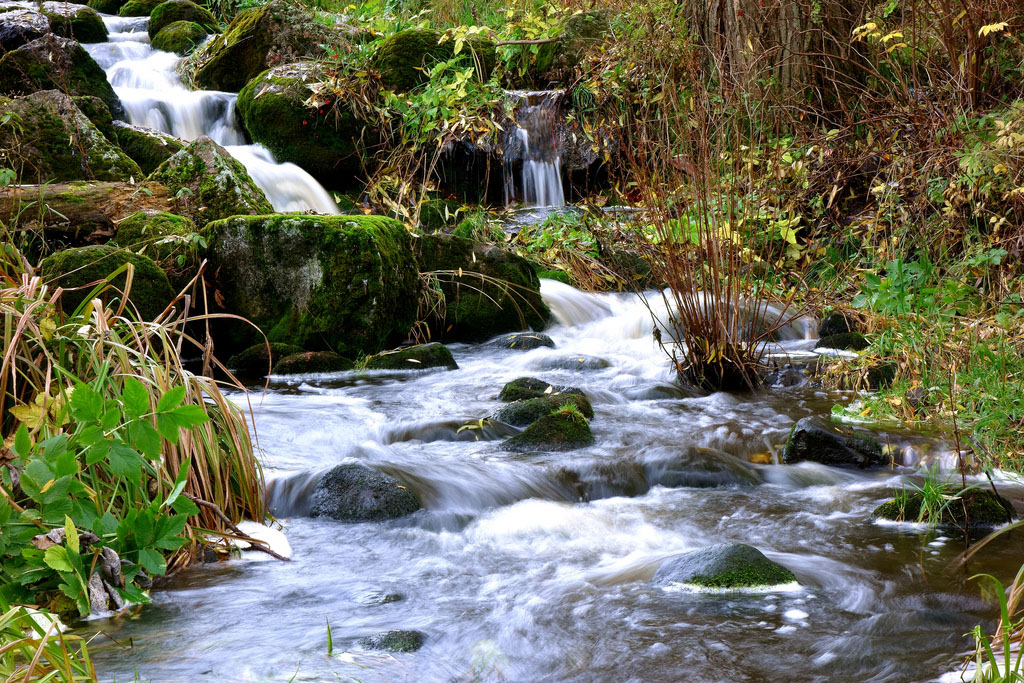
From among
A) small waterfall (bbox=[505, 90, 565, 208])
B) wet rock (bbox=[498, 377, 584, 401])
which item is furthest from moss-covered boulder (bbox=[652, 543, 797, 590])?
A: small waterfall (bbox=[505, 90, 565, 208])

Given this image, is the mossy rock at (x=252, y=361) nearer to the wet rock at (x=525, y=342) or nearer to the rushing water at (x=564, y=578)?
the rushing water at (x=564, y=578)

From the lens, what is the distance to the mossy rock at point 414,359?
666 cm

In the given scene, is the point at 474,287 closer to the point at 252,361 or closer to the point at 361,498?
the point at 252,361

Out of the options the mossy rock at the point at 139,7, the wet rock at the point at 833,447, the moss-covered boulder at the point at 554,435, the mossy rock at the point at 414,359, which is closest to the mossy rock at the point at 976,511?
the wet rock at the point at 833,447

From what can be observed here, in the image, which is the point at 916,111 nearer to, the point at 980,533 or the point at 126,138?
the point at 980,533

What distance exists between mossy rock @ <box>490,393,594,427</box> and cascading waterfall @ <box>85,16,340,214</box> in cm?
479

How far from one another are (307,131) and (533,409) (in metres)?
6.41

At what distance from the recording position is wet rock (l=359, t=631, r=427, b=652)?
2.39 m

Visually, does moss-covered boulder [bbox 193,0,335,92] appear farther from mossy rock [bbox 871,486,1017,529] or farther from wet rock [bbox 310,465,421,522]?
mossy rock [bbox 871,486,1017,529]

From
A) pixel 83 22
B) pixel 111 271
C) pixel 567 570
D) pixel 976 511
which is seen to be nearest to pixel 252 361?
pixel 111 271

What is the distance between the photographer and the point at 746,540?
3.38m

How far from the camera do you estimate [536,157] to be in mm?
10875

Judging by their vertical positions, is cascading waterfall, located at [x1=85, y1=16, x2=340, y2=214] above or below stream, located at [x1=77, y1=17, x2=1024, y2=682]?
above

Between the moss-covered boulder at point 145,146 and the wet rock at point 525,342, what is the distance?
4.34 metres
